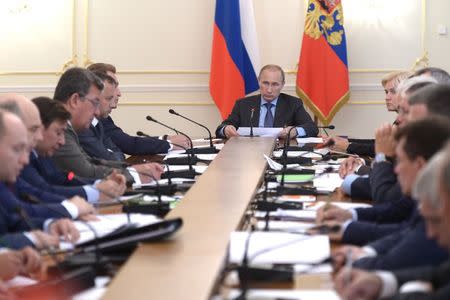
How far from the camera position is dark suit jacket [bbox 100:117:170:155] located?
610 cm

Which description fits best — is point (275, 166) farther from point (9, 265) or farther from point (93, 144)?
point (9, 265)

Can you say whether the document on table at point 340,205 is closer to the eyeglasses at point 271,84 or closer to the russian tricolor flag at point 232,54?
the eyeglasses at point 271,84

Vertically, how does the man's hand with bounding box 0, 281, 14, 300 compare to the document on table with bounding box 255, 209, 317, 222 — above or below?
above

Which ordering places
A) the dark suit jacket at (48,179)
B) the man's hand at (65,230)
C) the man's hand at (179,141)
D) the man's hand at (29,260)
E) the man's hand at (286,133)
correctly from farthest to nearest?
the man's hand at (286,133) < the man's hand at (179,141) < the dark suit jacket at (48,179) < the man's hand at (65,230) < the man's hand at (29,260)

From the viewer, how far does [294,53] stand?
8.41m

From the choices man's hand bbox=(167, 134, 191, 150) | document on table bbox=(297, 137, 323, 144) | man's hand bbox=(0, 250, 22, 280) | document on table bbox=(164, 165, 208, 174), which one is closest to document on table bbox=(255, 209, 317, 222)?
man's hand bbox=(0, 250, 22, 280)

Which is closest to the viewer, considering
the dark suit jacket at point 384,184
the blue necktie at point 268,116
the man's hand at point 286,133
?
the dark suit jacket at point 384,184

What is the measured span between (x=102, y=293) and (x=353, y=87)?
256 inches

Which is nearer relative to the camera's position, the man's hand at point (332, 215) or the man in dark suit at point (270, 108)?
the man's hand at point (332, 215)

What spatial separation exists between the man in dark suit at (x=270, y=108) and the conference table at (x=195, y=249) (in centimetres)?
283

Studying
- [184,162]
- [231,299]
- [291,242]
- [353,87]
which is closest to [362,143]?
[184,162]

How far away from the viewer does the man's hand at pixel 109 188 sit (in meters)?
3.92

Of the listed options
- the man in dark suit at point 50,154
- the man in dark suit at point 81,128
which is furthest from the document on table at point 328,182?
the man in dark suit at point 50,154

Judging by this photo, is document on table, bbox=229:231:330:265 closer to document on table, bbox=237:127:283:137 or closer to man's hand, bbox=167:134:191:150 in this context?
man's hand, bbox=167:134:191:150
